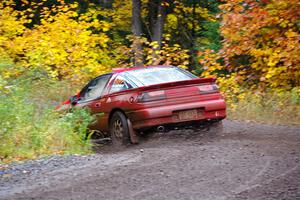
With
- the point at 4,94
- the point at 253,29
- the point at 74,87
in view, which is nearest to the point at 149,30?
the point at 74,87

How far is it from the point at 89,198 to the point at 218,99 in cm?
528

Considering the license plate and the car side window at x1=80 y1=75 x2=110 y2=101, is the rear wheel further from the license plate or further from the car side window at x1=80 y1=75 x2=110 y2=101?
the car side window at x1=80 y1=75 x2=110 y2=101

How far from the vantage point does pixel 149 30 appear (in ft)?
107

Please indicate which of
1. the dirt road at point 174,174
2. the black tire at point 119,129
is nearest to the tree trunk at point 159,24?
the black tire at point 119,129

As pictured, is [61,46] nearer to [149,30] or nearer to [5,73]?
[5,73]

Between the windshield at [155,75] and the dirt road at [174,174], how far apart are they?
5.07 ft

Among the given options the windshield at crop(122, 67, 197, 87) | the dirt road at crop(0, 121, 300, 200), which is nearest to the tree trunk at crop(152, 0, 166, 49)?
the windshield at crop(122, 67, 197, 87)

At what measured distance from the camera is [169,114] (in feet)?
35.0

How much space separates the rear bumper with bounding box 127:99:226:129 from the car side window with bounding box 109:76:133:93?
0.72 metres

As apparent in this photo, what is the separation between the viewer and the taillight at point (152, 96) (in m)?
10.7

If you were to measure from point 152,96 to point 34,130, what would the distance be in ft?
7.33

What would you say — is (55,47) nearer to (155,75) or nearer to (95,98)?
(95,98)

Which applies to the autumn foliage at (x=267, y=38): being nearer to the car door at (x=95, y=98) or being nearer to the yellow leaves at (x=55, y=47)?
the car door at (x=95, y=98)

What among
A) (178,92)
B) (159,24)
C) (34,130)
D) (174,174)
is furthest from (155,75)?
(159,24)
